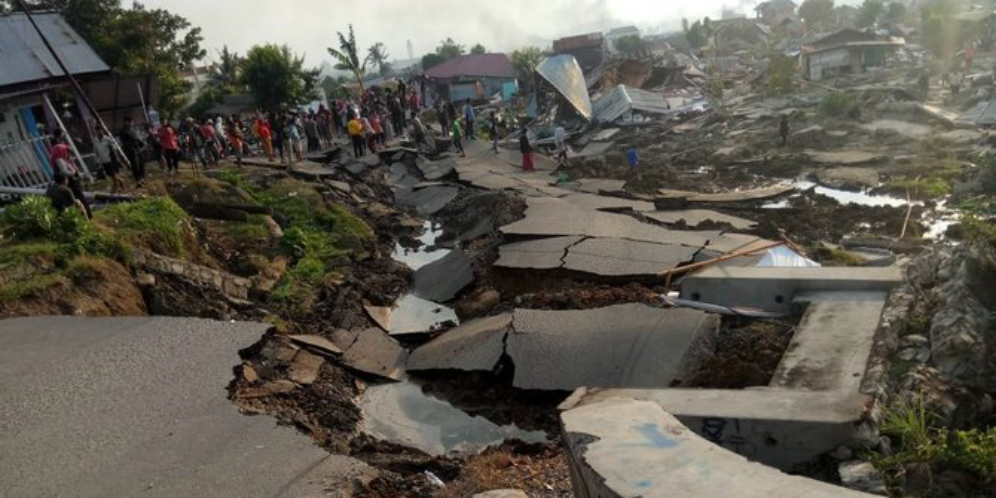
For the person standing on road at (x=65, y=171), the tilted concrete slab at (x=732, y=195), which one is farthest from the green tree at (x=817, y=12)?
the person standing on road at (x=65, y=171)

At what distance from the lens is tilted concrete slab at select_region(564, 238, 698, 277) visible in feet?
28.1

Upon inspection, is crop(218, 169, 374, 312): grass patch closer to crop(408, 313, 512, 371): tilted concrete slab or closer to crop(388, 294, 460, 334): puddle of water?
crop(388, 294, 460, 334): puddle of water

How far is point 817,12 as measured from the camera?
6256 centimetres

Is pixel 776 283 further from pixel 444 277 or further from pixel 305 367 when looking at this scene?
pixel 444 277

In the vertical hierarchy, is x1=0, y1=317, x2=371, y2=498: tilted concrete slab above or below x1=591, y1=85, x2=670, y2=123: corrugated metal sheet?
below

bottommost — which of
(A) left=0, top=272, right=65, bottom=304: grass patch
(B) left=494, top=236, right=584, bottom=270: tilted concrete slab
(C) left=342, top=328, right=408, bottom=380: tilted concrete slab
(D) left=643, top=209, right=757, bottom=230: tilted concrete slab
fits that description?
(C) left=342, top=328, right=408, bottom=380: tilted concrete slab

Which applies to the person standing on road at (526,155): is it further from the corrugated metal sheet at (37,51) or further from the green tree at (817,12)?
the green tree at (817,12)

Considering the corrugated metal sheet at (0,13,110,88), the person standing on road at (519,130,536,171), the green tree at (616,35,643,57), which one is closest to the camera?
the corrugated metal sheet at (0,13,110,88)

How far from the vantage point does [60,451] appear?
4.75m

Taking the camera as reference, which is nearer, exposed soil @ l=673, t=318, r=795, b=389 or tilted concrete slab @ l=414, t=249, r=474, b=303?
exposed soil @ l=673, t=318, r=795, b=389

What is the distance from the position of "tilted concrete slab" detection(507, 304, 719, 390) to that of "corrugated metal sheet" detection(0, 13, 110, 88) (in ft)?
47.9

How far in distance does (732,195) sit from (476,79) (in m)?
34.5

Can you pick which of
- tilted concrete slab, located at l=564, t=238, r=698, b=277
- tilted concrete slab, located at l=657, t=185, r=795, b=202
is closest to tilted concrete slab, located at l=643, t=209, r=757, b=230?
tilted concrete slab, located at l=657, t=185, r=795, b=202

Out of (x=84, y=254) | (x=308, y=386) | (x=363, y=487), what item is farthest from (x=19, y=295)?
(x=363, y=487)
